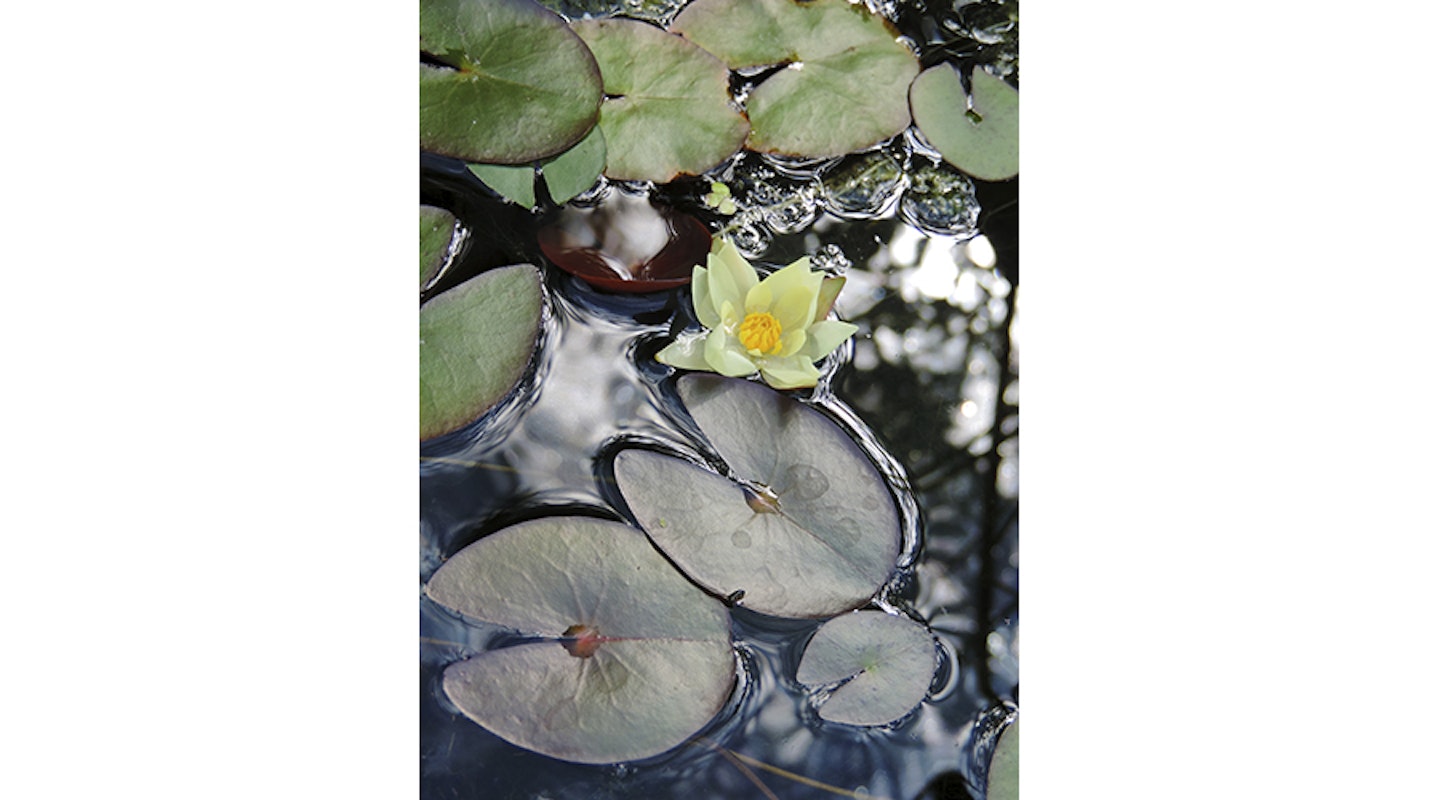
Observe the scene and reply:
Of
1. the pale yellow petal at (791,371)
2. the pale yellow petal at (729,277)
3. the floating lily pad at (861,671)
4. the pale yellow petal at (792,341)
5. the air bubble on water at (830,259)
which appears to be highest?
the air bubble on water at (830,259)

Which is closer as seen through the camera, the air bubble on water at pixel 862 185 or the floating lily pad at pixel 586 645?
the floating lily pad at pixel 586 645

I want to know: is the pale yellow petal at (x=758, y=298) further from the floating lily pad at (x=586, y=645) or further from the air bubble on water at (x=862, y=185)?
the floating lily pad at (x=586, y=645)

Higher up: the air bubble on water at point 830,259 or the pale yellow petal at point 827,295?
the air bubble on water at point 830,259

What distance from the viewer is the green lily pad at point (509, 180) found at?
1.48m

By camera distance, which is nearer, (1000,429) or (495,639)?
(495,639)

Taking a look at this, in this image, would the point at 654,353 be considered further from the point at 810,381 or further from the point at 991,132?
the point at 991,132

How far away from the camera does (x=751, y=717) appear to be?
140 cm

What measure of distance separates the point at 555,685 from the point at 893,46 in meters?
1.35

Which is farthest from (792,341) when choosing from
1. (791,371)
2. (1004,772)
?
(1004,772)

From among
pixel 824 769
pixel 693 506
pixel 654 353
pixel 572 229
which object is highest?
pixel 572 229

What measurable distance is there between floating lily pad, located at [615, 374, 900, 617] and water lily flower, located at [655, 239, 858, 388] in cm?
5

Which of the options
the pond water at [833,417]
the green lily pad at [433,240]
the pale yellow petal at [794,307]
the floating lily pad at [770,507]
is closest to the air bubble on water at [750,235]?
the pond water at [833,417]

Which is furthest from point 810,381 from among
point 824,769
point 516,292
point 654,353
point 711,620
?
point 824,769

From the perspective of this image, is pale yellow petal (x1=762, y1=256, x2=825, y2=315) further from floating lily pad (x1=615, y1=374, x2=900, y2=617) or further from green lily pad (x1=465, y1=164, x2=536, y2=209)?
green lily pad (x1=465, y1=164, x2=536, y2=209)
